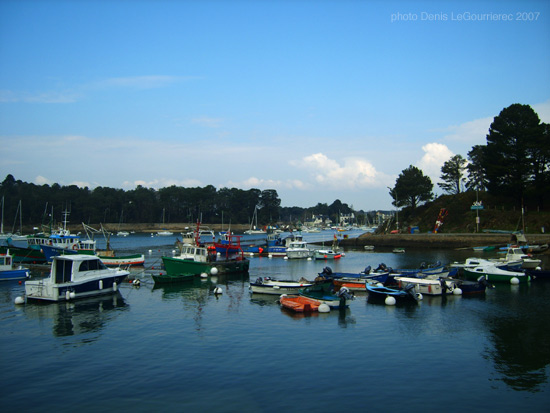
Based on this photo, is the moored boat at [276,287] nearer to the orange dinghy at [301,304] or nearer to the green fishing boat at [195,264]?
the orange dinghy at [301,304]

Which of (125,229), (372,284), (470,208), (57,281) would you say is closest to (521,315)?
(372,284)

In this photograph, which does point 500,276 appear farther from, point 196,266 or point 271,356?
point 196,266

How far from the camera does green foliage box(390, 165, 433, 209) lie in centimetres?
10881

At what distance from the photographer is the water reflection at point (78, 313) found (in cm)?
2650

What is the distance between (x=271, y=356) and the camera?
2134 cm

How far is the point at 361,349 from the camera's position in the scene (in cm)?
2267

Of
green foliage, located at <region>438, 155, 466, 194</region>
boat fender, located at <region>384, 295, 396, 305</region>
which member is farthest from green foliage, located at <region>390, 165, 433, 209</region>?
boat fender, located at <region>384, 295, 396, 305</region>

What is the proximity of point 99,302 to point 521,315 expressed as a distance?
30.8 metres

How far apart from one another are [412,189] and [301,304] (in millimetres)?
84119

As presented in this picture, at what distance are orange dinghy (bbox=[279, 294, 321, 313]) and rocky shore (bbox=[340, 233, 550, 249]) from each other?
5484 centimetres

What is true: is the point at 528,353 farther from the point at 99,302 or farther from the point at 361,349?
the point at 99,302

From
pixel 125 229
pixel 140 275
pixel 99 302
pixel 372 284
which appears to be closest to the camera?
pixel 99 302

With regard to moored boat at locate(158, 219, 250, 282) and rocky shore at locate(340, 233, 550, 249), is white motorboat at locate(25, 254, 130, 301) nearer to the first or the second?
moored boat at locate(158, 219, 250, 282)

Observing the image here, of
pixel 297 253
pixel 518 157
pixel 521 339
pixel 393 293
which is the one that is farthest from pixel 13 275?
pixel 518 157
